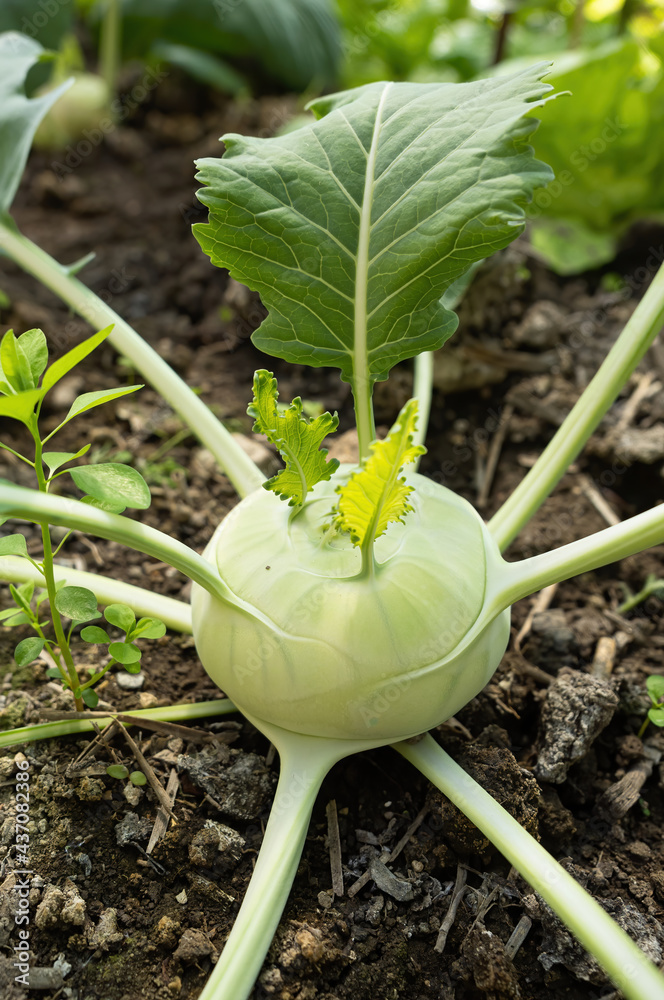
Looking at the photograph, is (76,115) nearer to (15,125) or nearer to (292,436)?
(15,125)

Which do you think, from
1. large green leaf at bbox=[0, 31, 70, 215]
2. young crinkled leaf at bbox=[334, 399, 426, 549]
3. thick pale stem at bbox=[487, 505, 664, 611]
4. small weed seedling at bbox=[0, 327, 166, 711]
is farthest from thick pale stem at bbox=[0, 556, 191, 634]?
large green leaf at bbox=[0, 31, 70, 215]

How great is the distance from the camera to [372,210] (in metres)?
1.19

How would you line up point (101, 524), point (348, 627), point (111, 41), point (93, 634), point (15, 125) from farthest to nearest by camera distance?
point (111, 41)
point (15, 125)
point (93, 634)
point (348, 627)
point (101, 524)

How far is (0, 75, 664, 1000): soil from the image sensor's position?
1080 millimetres

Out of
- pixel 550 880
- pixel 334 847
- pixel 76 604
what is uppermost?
pixel 76 604

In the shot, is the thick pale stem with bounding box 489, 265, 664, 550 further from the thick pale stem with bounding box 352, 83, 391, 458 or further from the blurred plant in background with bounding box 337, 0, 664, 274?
the blurred plant in background with bounding box 337, 0, 664, 274

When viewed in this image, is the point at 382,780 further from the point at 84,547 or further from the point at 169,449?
the point at 169,449

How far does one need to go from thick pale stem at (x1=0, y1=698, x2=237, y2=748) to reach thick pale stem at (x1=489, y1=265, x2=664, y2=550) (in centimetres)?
58

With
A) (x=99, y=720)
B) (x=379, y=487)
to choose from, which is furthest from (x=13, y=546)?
(x=379, y=487)

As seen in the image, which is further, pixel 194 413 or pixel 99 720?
pixel 194 413

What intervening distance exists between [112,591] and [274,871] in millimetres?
559

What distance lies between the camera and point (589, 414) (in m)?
1.31

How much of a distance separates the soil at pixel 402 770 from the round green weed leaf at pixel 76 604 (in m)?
0.30

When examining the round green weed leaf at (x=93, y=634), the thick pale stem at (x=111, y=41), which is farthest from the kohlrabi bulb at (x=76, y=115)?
the round green weed leaf at (x=93, y=634)
